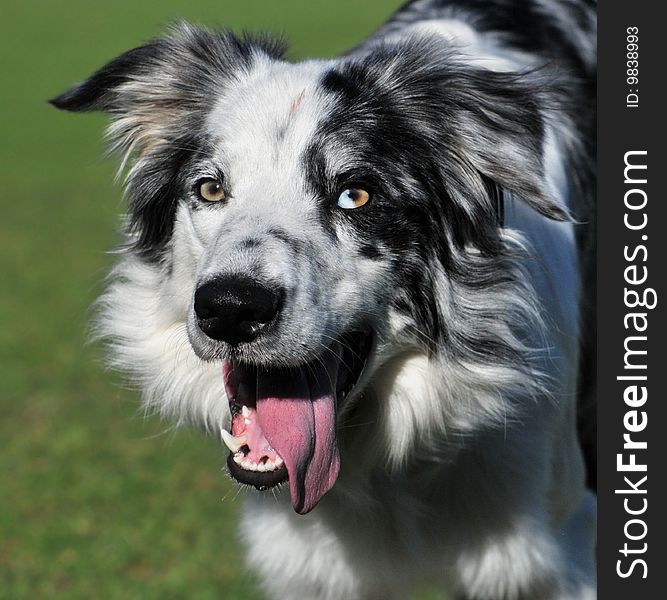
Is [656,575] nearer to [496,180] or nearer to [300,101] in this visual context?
[496,180]

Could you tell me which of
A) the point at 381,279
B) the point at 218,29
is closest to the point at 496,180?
the point at 381,279

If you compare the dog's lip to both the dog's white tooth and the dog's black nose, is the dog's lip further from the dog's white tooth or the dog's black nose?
the dog's black nose

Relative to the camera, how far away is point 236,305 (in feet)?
11.3

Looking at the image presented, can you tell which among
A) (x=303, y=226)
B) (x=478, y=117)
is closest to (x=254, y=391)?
(x=303, y=226)

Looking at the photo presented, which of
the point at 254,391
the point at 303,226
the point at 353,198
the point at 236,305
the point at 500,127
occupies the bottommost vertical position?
the point at 254,391

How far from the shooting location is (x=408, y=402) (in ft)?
13.6

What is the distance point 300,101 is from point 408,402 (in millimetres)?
1098

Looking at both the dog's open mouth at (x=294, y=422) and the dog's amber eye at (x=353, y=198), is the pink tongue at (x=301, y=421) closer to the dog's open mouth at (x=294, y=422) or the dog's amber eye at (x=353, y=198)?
the dog's open mouth at (x=294, y=422)

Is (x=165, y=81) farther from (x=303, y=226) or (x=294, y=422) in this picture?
(x=294, y=422)

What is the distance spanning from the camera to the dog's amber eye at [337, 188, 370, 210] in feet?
12.6

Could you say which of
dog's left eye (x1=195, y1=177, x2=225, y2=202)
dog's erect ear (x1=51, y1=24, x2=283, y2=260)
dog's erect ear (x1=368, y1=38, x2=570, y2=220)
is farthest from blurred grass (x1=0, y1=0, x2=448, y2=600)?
dog's erect ear (x1=368, y1=38, x2=570, y2=220)

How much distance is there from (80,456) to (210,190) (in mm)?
3760

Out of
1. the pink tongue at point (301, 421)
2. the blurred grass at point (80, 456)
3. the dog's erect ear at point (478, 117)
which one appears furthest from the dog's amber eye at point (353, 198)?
the blurred grass at point (80, 456)

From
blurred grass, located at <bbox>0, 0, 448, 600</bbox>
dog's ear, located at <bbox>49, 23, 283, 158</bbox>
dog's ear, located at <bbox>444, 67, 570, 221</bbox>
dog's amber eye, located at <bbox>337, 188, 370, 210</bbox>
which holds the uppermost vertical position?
dog's ear, located at <bbox>49, 23, 283, 158</bbox>
